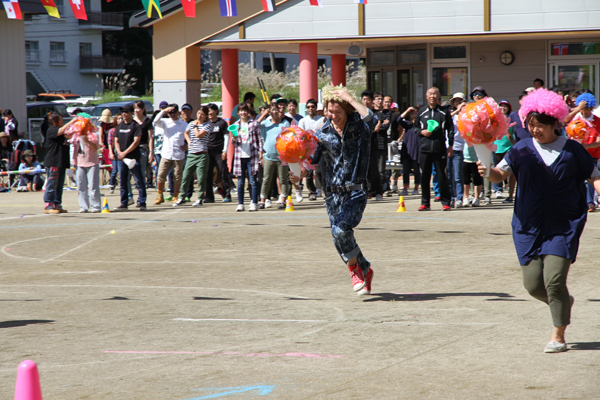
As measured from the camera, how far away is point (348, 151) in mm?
7422

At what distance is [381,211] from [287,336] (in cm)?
902

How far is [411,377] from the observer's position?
4852 millimetres

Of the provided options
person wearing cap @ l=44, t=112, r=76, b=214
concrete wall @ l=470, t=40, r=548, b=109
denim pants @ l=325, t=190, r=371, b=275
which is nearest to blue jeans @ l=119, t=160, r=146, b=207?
person wearing cap @ l=44, t=112, r=76, b=214

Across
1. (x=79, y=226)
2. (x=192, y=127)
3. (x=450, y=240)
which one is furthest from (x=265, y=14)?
(x=450, y=240)

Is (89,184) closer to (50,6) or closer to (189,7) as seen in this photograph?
(50,6)

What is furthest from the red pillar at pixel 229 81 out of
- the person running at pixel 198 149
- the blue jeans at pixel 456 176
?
the blue jeans at pixel 456 176

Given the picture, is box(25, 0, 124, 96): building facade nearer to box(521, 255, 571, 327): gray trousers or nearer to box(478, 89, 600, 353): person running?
box(478, 89, 600, 353): person running

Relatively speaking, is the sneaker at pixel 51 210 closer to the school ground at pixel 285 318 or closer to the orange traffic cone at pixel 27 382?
the school ground at pixel 285 318

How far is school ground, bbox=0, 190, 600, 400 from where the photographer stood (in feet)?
15.7

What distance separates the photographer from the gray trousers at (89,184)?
596 inches

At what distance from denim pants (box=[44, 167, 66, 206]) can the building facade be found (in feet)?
156

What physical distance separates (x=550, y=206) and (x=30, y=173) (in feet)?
59.1

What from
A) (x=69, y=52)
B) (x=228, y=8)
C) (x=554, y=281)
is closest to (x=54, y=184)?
(x=228, y=8)

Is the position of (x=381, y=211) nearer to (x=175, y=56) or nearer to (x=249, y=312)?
(x=249, y=312)
